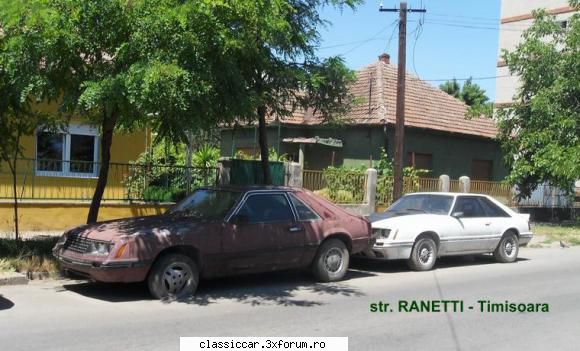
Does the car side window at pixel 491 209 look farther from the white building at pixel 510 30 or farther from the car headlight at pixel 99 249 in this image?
the white building at pixel 510 30

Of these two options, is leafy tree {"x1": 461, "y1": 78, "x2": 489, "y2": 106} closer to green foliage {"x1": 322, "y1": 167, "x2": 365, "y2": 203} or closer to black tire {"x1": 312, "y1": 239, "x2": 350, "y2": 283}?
green foliage {"x1": 322, "y1": 167, "x2": 365, "y2": 203}

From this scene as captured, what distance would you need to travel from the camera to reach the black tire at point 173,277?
8.31 metres

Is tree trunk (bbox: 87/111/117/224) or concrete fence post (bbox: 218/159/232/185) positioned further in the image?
concrete fence post (bbox: 218/159/232/185)

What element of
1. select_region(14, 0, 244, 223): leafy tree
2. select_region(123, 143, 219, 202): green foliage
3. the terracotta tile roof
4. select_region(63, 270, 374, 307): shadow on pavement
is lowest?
select_region(63, 270, 374, 307): shadow on pavement

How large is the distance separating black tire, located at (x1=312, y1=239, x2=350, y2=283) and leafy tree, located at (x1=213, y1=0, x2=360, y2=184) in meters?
2.36

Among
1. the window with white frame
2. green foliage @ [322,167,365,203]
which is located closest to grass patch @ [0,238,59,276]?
the window with white frame

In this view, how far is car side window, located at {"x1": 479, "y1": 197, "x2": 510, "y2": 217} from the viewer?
12805mm

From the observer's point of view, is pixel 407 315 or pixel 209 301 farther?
pixel 209 301

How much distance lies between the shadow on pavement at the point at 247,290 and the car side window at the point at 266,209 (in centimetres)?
102

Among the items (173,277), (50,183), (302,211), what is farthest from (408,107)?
(173,277)

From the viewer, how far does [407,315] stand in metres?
7.86

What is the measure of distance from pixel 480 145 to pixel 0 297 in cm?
2251

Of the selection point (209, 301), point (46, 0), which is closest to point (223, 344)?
point (209, 301)

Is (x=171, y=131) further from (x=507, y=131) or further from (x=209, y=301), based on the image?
(x=507, y=131)
